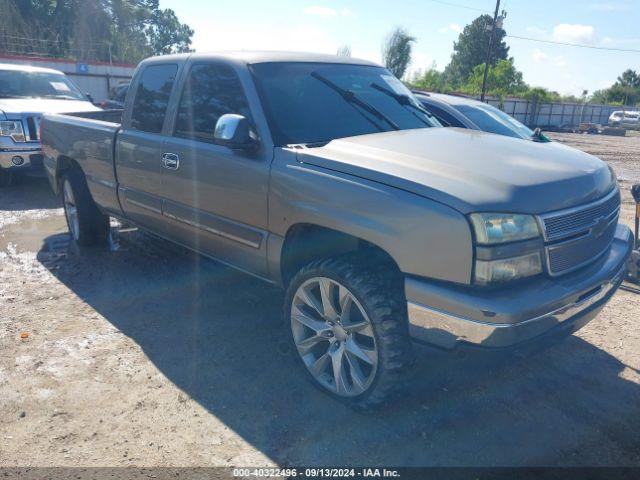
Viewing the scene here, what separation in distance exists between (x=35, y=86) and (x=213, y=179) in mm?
7646

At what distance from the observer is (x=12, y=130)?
7.94 metres

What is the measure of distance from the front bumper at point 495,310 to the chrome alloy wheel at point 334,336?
0.37 meters

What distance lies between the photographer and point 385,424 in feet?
9.48

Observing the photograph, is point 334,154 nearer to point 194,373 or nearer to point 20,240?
point 194,373

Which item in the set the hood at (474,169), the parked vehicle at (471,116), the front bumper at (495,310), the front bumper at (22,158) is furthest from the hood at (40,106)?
the front bumper at (495,310)

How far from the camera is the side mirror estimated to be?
310 centimetres

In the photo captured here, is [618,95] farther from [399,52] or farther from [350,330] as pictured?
[350,330]

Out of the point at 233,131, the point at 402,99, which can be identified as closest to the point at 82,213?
the point at 233,131

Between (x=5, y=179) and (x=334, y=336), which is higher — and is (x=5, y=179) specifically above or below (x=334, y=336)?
below

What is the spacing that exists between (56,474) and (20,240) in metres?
4.35

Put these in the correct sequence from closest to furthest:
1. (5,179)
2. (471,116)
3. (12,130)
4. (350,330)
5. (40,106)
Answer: (350,330), (471,116), (12,130), (40,106), (5,179)

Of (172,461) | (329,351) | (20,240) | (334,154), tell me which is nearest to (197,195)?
(334,154)

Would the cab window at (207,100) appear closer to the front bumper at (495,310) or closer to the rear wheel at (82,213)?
the front bumper at (495,310)

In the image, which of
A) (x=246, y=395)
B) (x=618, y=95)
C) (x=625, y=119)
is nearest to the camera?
(x=246, y=395)
